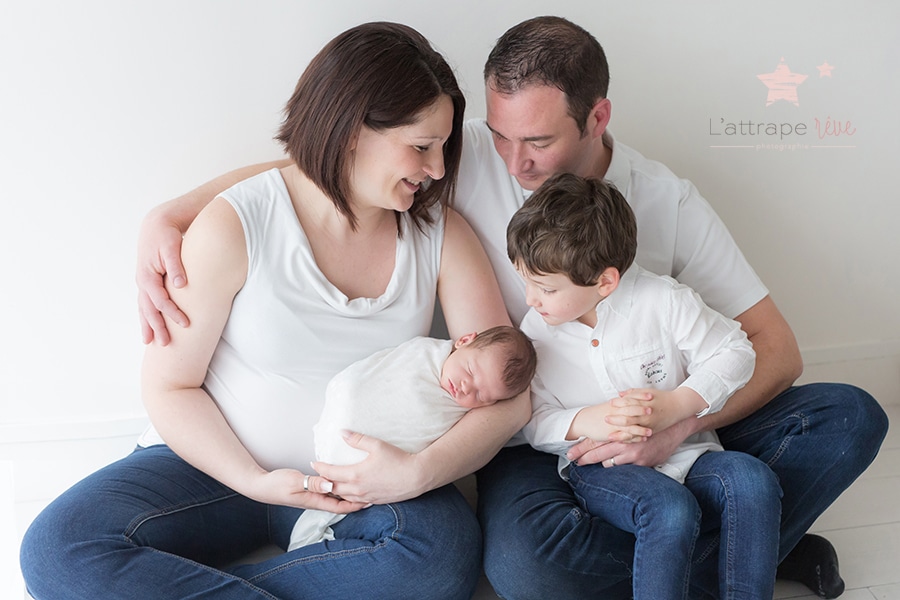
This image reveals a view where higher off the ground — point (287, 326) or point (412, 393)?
point (287, 326)

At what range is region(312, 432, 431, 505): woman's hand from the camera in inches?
66.6

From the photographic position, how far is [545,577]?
169cm

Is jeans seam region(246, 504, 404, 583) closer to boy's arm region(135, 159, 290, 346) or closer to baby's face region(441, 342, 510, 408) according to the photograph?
baby's face region(441, 342, 510, 408)

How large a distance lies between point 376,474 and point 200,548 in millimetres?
417

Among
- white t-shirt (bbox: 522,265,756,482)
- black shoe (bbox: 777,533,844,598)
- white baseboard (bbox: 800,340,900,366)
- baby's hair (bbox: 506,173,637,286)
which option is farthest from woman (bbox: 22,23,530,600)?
white baseboard (bbox: 800,340,900,366)

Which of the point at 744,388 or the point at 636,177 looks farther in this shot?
the point at 636,177

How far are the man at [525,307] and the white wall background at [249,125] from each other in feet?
0.86

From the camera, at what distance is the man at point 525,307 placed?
1.73m

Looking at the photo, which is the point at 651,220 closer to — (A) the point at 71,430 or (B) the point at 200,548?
(B) the point at 200,548

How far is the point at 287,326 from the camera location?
178cm

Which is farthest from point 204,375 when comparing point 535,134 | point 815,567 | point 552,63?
point 815,567

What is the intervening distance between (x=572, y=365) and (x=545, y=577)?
0.44 meters

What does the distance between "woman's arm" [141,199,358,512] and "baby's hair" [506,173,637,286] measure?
0.56 metres

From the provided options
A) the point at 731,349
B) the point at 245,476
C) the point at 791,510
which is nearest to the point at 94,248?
the point at 245,476
